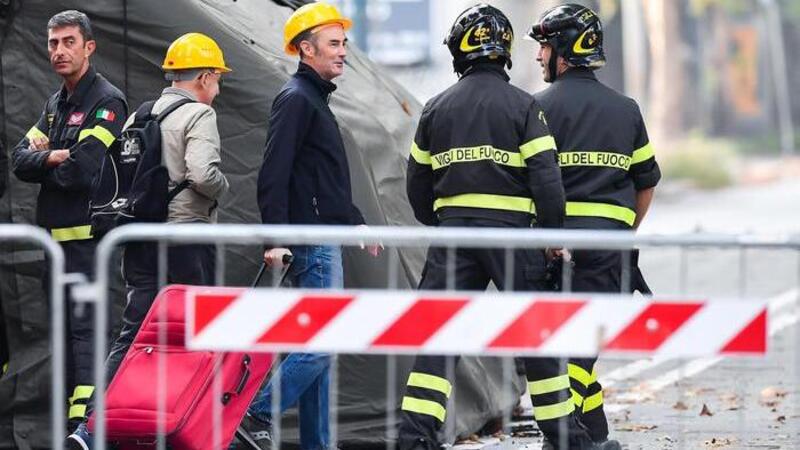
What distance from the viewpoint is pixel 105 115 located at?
836cm

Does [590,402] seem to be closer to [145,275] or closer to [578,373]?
[578,373]

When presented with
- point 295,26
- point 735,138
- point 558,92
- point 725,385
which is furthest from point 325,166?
point 735,138

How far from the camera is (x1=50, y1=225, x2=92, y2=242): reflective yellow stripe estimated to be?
8375 mm

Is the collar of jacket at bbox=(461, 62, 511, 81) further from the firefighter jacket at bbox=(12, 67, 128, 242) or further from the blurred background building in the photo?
the blurred background building

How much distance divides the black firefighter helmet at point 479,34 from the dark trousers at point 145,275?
4.51 ft

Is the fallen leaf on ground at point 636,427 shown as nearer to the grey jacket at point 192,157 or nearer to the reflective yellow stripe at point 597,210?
the reflective yellow stripe at point 597,210

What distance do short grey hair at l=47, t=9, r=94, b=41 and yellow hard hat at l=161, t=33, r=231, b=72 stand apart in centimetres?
50

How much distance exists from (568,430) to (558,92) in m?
1.54

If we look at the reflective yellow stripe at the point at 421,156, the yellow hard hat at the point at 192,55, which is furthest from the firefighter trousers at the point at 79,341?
the reflective yellow stripe at the point at 421,156

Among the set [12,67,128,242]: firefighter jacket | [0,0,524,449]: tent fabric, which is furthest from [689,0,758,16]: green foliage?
[12,67,128,242]: firefighter jacket

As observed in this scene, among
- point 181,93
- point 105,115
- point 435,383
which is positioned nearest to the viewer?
point 435,383

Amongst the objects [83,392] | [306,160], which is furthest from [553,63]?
[83,392]

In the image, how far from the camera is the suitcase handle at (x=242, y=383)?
24.0 feet

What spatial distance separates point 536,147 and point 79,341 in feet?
7.09
